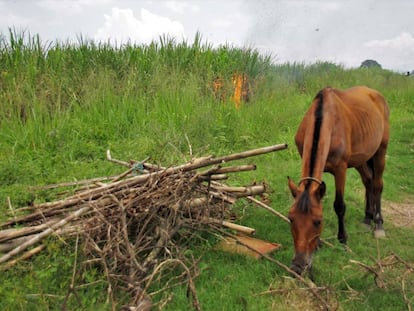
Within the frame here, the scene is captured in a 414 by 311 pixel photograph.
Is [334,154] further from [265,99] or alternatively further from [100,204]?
[265,99]

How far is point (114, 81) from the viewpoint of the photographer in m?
9.70

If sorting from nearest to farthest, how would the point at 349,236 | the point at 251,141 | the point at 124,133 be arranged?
the point at 349,236
the point at 124,133
the point at 251,141

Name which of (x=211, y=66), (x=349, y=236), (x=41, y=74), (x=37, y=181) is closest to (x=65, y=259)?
(x=37, y=181)

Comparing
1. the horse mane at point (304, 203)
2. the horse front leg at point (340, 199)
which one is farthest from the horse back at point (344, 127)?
the horse mane at point (304, 203)

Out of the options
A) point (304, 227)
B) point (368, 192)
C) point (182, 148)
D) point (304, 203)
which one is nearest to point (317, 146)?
point (304, 203)

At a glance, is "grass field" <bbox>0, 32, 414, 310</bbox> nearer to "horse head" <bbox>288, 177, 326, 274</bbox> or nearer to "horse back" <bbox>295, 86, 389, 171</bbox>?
"horse head" <bbox>288, 177, 326, 274</bbox>

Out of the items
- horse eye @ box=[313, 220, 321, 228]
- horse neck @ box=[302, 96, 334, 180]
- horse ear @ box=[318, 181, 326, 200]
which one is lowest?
horse eye @ box=[313, 220, 321, 228]

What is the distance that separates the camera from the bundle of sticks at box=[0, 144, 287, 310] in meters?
3.56

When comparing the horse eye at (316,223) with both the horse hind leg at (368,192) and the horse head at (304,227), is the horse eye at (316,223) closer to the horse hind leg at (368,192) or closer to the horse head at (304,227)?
the horse head at (304,227)

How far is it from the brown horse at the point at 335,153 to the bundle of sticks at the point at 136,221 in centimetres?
45

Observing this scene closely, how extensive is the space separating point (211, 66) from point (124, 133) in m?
4.14

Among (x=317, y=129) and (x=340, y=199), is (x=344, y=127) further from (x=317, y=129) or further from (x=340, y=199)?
(x=340, y=199)

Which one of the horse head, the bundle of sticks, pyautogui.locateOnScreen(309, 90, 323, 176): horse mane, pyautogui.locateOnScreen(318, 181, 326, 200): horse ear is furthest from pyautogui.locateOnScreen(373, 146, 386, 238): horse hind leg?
the horse head

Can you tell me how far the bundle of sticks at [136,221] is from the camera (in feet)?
11.7
